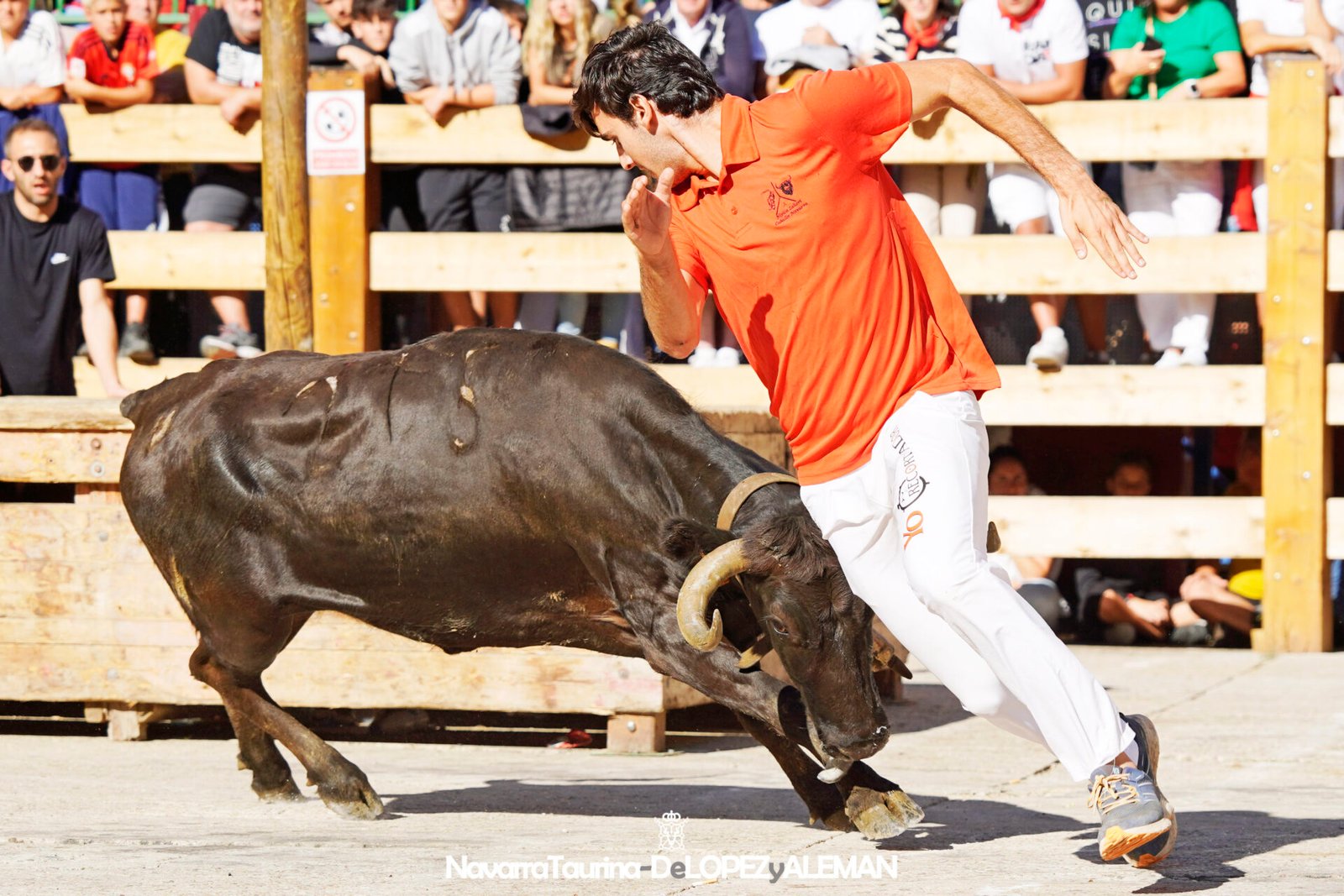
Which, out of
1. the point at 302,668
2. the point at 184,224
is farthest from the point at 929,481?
the point at 184,224

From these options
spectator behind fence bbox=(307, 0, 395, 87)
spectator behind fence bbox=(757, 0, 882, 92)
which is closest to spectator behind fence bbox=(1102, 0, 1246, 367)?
spectator behind fence bbox=(757, 0, 882, 92)

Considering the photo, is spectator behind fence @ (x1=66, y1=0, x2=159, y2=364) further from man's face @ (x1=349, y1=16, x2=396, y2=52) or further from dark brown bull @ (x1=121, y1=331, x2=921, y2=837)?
dark brown bull @ (x1=121, y1=331, x2=921, y2=837)

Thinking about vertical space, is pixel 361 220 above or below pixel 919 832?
above

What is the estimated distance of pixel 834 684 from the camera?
15.7ft

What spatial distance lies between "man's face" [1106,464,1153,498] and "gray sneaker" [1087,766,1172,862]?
5772 millimetres

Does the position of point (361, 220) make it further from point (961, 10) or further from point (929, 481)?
point (929, 481)

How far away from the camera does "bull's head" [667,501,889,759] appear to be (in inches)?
187

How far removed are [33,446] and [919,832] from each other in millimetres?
3829

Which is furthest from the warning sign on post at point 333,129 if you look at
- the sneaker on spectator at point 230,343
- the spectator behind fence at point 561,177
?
the sneaker on spectator at point 230,343

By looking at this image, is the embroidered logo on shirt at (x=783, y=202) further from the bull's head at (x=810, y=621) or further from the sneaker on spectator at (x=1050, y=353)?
the sneaker on spectator at (x=1050, y=353)

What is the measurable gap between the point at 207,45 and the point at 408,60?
1116 millimetres

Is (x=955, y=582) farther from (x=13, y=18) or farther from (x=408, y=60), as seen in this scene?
(x=13, y=18)

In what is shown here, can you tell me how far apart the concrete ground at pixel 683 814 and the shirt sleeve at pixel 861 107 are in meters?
1.68

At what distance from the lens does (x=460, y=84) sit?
31.6 ft
